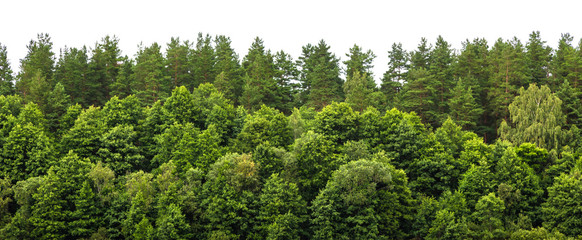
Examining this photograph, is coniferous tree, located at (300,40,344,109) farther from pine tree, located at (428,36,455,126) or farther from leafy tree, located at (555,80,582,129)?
leafy tree, located at (555,80,582,129)

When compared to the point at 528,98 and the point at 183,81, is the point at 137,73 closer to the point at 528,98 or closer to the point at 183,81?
the point at 183,81

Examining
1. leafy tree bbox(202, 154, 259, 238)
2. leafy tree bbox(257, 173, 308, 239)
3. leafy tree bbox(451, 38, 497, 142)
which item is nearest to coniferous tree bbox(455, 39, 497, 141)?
leafy tree bbox(451, 38, 497, 142)

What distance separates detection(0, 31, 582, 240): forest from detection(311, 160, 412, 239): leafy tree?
6.8 inches

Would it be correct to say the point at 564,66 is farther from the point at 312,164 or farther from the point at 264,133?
the point at 264,133

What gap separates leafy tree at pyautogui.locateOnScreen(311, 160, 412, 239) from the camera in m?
54.0

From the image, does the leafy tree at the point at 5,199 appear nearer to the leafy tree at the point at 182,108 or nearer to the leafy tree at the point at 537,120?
the leafy tree at the point at 182,108

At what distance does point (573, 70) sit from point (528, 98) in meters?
15.8

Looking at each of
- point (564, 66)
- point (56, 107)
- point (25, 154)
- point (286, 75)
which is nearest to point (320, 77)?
point (286, 75)

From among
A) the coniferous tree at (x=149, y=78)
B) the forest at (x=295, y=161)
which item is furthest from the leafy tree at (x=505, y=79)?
the coniferous tree at (x=149, y=78)

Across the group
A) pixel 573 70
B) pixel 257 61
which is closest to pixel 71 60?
pixel 257 61

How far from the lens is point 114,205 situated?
55750 millimetres

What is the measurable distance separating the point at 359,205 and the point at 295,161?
32.6 feet

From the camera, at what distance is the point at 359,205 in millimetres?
55125

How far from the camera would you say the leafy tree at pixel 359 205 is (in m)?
54.0
